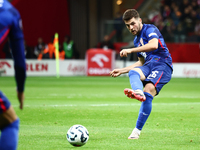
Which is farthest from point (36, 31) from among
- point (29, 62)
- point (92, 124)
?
point (92, 124)

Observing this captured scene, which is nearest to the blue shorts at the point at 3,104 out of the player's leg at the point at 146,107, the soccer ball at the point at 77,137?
the soccer ball at the point at 77,137

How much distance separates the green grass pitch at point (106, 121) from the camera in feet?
17.3

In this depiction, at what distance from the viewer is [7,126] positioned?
10.7 ft

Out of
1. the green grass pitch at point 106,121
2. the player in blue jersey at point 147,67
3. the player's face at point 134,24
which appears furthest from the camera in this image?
the player's face at point 134,24

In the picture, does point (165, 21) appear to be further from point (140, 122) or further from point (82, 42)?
point (140, 122)

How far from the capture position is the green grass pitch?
17.3 feet

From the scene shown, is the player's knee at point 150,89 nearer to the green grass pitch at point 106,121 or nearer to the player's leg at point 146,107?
the player's leg at point 146,107

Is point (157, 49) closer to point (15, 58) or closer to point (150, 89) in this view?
point (150, 89)

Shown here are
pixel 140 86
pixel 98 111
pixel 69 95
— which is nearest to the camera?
pixel 140 86

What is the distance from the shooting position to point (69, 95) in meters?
12.2

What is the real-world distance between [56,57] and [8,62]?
97.8 inches

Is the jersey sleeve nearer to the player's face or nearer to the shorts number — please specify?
the player's face

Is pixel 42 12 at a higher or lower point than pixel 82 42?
higher

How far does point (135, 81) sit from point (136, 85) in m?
0.11
